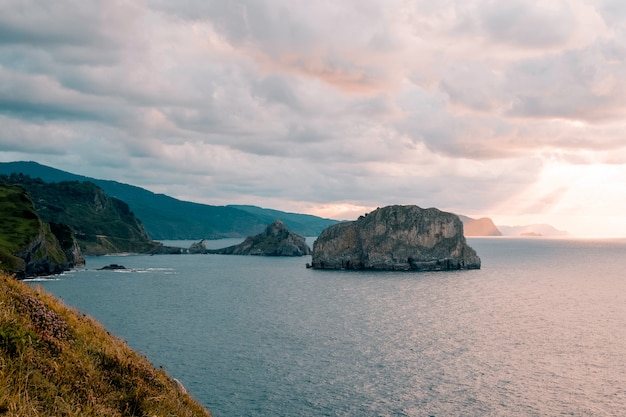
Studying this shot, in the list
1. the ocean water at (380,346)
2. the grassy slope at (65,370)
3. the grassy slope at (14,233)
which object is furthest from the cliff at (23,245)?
the grassy slope at (65,370)

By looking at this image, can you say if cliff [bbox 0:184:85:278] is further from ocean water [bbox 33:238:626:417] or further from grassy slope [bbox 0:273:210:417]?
grassy slope [bbox 0:273:210:417]

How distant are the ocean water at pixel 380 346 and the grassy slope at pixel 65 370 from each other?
33151mm

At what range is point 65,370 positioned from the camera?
1723 cm

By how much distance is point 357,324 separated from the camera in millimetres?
103688

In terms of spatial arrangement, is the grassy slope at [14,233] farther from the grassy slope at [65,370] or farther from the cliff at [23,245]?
the grassy slope at [65,370]

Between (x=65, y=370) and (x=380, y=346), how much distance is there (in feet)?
234

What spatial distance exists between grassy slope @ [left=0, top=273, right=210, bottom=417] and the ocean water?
33151 millimetres

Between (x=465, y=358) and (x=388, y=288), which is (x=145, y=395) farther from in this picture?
(x=388, y=288)

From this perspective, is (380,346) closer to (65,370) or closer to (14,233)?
(65,370)

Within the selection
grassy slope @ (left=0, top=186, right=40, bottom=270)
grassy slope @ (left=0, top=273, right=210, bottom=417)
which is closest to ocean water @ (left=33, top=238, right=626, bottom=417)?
grassy slope @ (left=0, top=186, right=40, bottom=270)

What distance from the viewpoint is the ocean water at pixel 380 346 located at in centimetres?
5656

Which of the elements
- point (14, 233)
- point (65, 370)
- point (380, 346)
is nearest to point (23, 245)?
point (14, 233)

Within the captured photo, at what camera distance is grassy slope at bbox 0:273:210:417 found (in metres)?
14.8

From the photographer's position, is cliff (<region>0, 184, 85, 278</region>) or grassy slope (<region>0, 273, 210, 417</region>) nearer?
grassy slope (<region>0, 273, 210, 417</region>)
